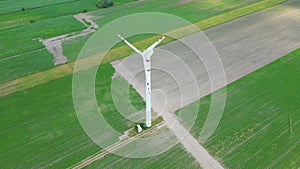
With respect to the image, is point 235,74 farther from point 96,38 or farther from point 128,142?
point 96,38

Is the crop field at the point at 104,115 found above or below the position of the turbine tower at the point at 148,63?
below

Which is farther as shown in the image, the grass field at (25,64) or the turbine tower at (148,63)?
the grass field at (25,64)

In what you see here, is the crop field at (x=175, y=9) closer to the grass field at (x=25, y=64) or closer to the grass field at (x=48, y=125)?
the grass field at (x=25, y=64)

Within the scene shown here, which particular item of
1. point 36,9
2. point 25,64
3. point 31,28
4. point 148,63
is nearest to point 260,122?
point 148,63

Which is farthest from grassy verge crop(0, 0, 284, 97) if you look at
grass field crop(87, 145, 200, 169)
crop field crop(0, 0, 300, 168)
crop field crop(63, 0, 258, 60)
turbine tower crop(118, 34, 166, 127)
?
grass field crop(87, 145, 200, 169)

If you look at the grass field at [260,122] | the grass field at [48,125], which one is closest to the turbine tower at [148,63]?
the grass field at [48,125]

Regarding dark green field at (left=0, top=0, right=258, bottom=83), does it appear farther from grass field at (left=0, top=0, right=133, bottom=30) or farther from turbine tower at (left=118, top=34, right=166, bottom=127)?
turbine tower at (left=118, top=34, right=166, bottom=127)

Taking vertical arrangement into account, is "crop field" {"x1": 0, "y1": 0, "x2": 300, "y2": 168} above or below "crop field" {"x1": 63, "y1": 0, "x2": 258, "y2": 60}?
below

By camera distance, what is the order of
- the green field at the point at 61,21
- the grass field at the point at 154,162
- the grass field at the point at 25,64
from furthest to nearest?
the green field at the point at 61,21 → the grass field at the point at 25,64 → the grass field at the point at 154,162
